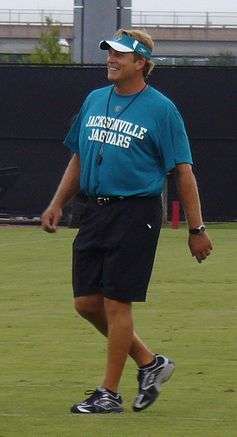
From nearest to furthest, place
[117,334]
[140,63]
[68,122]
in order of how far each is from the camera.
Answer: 1. [117,334]
2. [140,63]
3. [68,122]

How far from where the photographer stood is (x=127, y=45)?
7.61 m

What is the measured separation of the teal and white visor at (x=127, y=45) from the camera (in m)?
7.59

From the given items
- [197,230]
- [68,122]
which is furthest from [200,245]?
[68,122]

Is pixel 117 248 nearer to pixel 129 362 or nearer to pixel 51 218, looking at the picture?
pixel 51 218

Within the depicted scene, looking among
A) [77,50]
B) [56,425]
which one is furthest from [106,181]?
[77,50]

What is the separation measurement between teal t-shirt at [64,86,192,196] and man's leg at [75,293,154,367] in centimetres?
58

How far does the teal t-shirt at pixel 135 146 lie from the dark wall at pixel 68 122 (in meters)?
17.1

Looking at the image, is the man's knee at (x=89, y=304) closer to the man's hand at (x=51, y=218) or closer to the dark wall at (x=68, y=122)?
the man's hand at (x=51, y=218)

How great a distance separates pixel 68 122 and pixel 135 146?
1782 cm

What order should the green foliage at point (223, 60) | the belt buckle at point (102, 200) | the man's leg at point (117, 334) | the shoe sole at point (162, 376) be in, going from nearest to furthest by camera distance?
the man's leg at point (117, 334), the belt buckle at point (102, 200), the shoe sole at point (162, 376), the green foliage at point (223, 60)

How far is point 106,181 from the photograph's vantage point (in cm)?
752

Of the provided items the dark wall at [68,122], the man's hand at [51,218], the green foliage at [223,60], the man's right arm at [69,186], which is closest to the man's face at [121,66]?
the man's right arm at [69,186]

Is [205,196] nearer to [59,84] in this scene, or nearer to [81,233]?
[59,84]

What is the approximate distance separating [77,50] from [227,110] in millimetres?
5413
